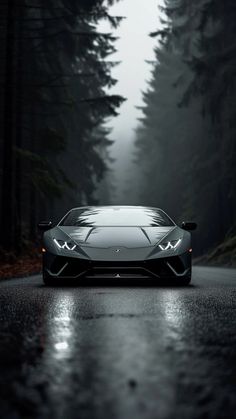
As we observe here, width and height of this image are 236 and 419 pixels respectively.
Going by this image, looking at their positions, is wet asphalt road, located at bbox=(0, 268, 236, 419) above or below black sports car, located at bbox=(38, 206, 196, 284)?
above

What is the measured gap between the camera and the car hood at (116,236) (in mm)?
9062

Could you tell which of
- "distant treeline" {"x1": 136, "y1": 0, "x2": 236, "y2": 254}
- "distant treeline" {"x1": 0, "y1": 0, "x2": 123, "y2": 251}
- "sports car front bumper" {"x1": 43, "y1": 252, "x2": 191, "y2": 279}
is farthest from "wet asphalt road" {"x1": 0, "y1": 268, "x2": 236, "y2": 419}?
"distant treeline" {"x1": 136, "y1": 0, "x2": 236, "y2": 254}

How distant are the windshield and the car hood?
343 millimetres

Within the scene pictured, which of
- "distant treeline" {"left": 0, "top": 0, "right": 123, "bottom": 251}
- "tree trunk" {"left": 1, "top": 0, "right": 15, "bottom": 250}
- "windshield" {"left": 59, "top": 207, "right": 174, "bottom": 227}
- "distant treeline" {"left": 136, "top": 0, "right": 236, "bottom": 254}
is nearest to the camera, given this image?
"windshield" {"left": 59, "top": 207, "right": 174, "bottom": 227}

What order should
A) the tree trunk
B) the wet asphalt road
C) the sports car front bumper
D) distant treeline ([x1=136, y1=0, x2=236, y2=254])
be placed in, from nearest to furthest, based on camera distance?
the wet asphalt road, the sports car front bumper, the tree trunk, distant treeline ([x1=136, y1=0, x2=236, y2=254])

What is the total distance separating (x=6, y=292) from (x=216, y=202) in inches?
1123

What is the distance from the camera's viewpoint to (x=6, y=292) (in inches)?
317

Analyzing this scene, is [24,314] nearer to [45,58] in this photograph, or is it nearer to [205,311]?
[205,311]

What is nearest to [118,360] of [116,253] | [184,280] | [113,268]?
[113,268]

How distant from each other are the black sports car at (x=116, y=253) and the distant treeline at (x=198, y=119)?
1657 centimetres

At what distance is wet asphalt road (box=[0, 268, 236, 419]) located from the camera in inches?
96.0

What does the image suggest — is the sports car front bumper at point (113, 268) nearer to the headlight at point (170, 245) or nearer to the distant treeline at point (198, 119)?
the headlight at point (170, 245)

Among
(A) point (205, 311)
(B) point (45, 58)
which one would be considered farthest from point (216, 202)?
(A) point (205, 311)

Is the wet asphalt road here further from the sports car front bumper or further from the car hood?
the car hood
